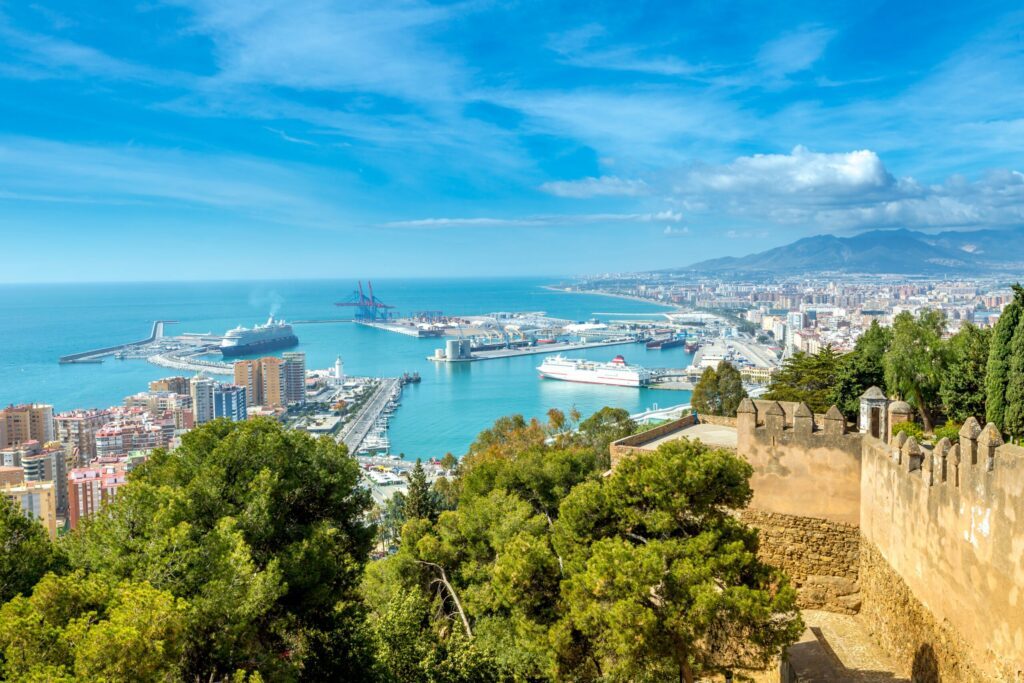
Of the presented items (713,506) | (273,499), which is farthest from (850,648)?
(273,499)

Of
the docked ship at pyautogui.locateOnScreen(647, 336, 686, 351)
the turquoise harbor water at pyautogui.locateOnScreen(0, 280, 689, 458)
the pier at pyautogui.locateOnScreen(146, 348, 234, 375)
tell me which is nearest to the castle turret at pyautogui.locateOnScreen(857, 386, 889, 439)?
the turquoise harbor water at pyautogui.locateOnScreen(0, 280, 689, 458)

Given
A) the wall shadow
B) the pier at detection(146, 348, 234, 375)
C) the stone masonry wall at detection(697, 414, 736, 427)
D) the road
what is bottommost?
the road

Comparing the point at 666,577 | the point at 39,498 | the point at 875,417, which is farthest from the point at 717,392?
the point at 39,498

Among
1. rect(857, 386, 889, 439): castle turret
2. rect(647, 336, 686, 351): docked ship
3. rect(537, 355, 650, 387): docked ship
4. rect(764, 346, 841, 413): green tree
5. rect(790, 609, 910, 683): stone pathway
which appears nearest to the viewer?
rect(790, 609, 910, 683): stone pathway

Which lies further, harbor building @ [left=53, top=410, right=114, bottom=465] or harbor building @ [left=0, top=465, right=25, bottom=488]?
harbor building @ [left=53, top=410, right=114, bottom=465]

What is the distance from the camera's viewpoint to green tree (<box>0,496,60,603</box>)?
14.3 feet

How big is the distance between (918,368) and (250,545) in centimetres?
895

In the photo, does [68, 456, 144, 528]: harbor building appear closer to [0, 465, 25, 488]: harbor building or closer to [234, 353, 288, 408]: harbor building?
[0, 465, 25, 488]: harbor building

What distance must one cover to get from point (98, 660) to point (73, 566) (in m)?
1.89

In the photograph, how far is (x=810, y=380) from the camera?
1432cm

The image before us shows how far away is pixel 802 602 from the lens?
6.73 m

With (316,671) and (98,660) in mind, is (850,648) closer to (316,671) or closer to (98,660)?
(316,671)

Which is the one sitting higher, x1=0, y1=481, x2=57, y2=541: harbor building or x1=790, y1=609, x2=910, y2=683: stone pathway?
x1=790, y1=609, x2=910, y2=683: stone pathway

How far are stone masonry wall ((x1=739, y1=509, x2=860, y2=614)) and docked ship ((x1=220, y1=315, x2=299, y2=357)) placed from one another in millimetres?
67170
